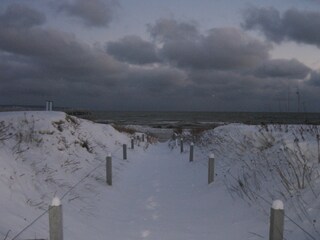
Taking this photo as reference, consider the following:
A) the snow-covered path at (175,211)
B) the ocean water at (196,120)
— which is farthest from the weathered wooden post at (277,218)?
the ocean water at (196,120)

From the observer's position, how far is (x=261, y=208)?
23.1ft

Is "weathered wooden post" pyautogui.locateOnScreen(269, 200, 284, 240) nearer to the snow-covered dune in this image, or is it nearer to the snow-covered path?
the snow-covered path

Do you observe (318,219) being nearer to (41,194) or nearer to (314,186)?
(314,186)

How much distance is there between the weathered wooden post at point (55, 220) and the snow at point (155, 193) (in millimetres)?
73

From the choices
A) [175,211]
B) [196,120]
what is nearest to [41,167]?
[175,211]

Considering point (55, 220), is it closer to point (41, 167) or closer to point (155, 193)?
point (41, 167)

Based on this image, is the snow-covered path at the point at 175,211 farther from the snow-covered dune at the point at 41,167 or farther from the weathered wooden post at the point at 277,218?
the weathered wooden post at the point at 277,218

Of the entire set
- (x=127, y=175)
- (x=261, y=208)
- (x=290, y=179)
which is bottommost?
(x=127, y=175)

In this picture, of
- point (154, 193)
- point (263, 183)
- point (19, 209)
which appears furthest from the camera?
point (154, 193)

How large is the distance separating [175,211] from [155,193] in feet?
7.78

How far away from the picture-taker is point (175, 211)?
29.1 feet

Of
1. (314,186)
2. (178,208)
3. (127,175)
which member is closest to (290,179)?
(314,186)

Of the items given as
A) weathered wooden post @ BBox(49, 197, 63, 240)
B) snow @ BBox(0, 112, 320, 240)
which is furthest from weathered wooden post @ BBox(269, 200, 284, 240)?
weathered wooden post @ BBox(49, 197, 63, 240)

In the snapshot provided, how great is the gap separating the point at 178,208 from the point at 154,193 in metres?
2.13
